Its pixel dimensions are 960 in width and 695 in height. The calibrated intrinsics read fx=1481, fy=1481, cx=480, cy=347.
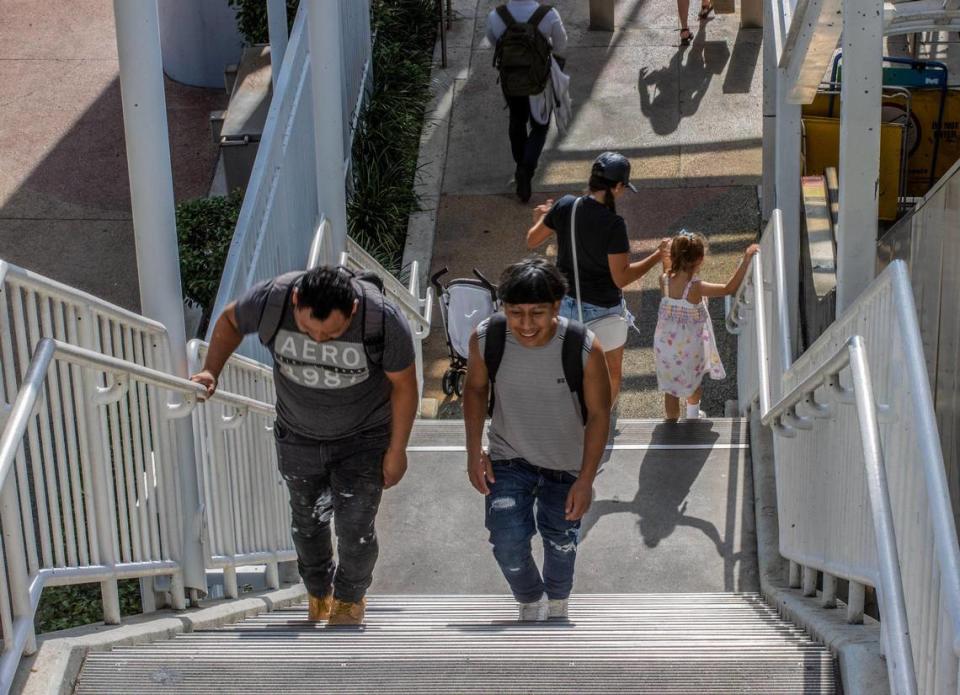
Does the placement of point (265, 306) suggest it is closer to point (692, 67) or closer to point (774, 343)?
point (774, 343)

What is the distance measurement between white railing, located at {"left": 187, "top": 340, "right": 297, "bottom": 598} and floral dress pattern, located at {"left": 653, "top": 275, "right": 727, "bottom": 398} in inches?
Result: 91.6

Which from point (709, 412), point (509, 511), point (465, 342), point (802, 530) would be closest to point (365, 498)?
point (509, 511)

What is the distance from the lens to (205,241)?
9.76m

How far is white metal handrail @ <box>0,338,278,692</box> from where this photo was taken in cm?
376

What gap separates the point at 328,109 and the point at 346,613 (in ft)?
9.88

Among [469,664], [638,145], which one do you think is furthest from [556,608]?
[638,145]

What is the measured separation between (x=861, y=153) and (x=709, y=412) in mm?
4087

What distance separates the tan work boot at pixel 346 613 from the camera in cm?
546

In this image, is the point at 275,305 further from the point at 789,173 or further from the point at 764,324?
the point at 789,173

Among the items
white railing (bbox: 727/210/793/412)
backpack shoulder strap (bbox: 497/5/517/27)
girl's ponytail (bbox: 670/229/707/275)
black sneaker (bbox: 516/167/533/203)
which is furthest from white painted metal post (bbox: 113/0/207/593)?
black sneaker (bbox: 516/167/533/203)

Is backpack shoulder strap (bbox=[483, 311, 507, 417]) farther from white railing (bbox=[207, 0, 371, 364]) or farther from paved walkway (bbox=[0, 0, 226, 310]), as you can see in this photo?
paved walkway (bbox=[0, 0, 226, 310])

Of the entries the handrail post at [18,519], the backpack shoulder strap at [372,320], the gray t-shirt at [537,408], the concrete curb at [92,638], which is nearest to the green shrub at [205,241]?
the concrete curb at [92,638]

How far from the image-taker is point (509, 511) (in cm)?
524

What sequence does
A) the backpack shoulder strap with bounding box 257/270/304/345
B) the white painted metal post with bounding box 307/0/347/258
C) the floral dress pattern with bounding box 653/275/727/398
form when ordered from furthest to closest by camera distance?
the floral dress pattern with bounding box 653/275/727/398
the white painted metal post with bounding box 307/0/347/258
the backpack shoulder strap with bounding box 257/270/304/345
